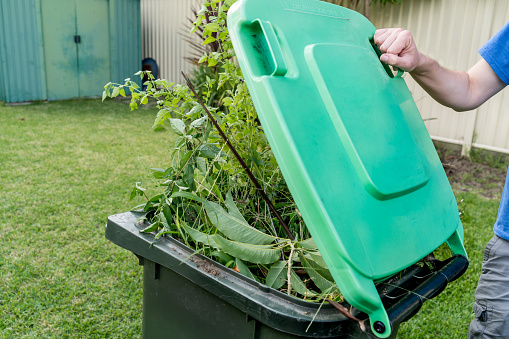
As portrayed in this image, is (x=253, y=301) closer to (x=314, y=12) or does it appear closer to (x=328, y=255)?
(x=328, y=255)

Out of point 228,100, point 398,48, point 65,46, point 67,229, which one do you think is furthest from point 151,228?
point 65,46

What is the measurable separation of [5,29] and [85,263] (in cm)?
607

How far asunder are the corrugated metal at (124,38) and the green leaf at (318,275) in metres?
8.24

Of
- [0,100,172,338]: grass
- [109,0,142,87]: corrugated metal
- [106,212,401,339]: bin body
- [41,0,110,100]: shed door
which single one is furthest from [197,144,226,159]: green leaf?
[109,0,142,87]: corrugated metal

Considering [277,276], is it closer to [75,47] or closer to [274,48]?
[274,48]

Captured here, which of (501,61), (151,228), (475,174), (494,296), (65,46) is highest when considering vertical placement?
(501,61)

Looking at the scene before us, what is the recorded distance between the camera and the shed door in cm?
759

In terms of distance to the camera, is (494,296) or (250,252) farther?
(494,296)

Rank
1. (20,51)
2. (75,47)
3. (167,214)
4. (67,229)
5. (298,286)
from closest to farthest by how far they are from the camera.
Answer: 1. (298,286)
2. (167,214)
3. (67,229)
4. (20,51)
5. (75,47)

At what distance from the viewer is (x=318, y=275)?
3.51 feet

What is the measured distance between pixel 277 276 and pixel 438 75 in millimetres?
807

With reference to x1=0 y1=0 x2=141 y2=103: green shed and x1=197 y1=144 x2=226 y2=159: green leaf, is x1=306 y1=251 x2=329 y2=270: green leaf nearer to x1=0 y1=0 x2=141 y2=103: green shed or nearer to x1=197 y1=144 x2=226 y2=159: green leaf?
x1=197 y1=144 x2=226 y2=159: green leaf

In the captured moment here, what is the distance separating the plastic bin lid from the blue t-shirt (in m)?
0.33

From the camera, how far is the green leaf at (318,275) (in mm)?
1050
